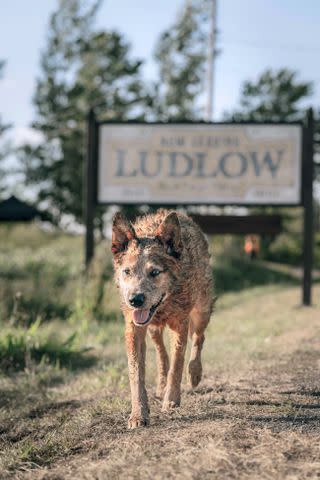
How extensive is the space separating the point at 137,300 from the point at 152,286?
0.22 m

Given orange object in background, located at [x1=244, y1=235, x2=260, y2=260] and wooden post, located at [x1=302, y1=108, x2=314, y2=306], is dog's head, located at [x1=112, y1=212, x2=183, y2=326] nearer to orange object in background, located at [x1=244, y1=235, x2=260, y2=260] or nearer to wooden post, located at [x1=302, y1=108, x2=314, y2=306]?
wooden post, located at [x1=302, y1=108, x2=314, y2=306]

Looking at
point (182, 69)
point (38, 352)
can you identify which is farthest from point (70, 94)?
point (38, 352)

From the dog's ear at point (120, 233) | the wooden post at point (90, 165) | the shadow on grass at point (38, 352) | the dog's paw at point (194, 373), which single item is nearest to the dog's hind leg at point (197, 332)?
the dog's paw at point (194, 373)

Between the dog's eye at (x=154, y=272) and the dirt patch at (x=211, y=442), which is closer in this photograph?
the dirt patch at (x=211, y=442)

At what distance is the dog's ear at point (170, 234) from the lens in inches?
212

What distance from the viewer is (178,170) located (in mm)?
14414

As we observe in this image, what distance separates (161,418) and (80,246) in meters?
20.8

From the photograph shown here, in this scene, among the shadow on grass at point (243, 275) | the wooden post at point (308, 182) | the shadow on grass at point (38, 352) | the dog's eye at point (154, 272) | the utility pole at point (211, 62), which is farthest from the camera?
the utility pole at point (211, 62)

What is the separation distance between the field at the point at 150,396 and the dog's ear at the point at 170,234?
4.10 feet

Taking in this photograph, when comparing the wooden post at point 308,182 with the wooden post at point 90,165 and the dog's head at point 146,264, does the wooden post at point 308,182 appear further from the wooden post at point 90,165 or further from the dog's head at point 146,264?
the dog's head at point 146,264

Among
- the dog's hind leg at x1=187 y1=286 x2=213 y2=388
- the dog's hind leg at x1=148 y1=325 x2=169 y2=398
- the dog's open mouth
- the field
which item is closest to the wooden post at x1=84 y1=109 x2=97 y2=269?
the field

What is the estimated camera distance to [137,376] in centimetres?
525

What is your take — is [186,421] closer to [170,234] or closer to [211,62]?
[170,234]

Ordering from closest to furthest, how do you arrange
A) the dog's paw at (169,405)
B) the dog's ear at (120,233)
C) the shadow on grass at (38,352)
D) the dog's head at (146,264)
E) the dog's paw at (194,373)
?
1. the dog's head at (146,264)
2. the dog's ear at (120,233)
3. the dog's paw at (169,405)
4. the dog's paw at (194,373)
5. the shadow on grass at (38,352)
